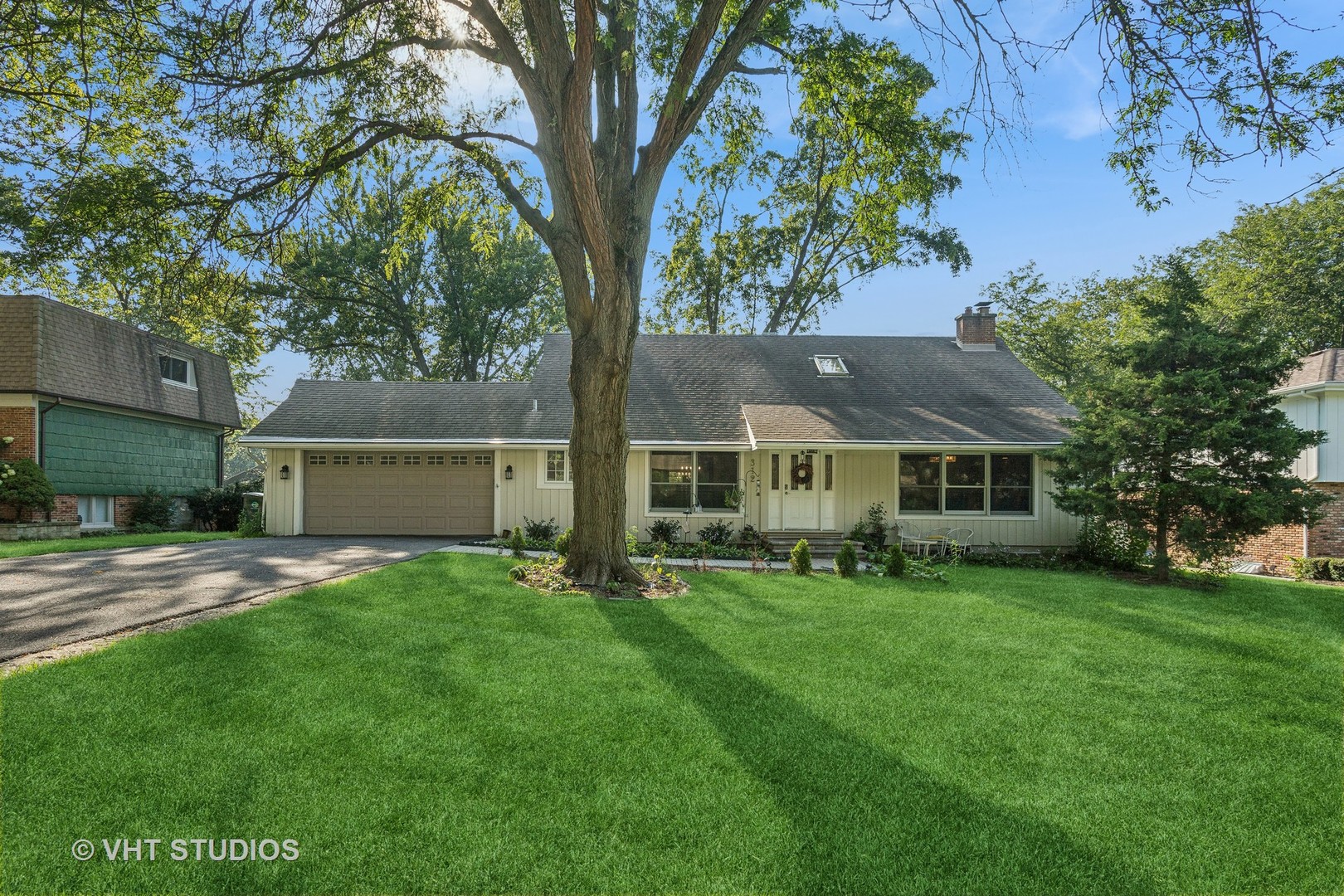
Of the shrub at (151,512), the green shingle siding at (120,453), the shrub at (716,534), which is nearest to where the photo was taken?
the shrub at (716,534)

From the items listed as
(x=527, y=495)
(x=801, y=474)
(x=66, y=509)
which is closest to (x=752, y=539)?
(x=801, y=474)

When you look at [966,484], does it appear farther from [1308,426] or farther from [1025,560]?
[1308,426]

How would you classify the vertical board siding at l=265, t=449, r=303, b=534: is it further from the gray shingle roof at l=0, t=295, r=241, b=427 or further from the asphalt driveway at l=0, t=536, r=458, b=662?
the gray shingle roof at l=0, t=295, r=241, b=427

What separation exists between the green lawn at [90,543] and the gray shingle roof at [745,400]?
270cm

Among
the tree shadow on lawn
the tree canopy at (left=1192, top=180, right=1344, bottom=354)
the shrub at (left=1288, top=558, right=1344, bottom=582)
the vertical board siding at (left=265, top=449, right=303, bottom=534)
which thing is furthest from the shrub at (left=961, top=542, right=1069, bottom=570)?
the vertical board siding at (left=265, top=449, right=303, bottom=534)

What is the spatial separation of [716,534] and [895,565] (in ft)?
13.7

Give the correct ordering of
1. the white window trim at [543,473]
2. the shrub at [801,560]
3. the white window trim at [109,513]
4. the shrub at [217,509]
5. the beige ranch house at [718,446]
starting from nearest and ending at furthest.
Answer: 1. the shrub at [801,560]
2. the beige ranch house at [718,446]
3. the white window trim at [543,473]
4. the white window trim at [109,513]
5. the shrub at [217,509]

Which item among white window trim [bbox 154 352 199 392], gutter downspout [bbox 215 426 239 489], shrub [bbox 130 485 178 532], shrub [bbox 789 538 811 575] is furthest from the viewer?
gutter downspout [bbox 215 426 239 489]

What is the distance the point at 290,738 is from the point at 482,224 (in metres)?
9.87

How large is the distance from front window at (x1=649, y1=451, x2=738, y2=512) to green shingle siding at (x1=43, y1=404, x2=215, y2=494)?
1344 centimetres

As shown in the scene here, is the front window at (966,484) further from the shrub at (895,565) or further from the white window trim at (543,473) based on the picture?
the white window trim at (543,473)

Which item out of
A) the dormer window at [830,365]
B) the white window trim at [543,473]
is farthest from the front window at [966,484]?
the white window trim at [543,473]

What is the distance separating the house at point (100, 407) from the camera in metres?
Result: 13.7

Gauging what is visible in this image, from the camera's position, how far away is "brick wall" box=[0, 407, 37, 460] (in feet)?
44.4
